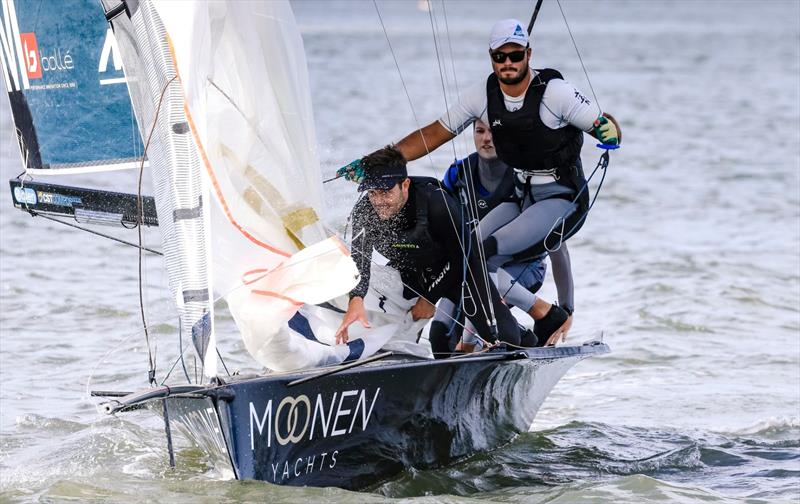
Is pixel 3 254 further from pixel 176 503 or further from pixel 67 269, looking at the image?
pixel 176 503

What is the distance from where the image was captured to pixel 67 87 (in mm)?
5688

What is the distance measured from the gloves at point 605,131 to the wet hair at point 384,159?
2.66ft

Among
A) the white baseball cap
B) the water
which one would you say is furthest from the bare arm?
the white baseball cap

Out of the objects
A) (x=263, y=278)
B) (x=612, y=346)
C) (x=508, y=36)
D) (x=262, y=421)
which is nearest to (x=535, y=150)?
(x=508, y=36)

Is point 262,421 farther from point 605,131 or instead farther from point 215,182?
point 605,131

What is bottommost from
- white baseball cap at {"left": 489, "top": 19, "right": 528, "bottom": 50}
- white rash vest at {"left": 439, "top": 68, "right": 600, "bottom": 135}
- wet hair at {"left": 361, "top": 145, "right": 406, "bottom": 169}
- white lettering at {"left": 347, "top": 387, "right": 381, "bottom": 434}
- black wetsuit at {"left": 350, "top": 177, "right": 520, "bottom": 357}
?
white lettering at {"left": 347, "top": 387, "right": 381, "bottom": 434}

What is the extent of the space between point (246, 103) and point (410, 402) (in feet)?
3.84

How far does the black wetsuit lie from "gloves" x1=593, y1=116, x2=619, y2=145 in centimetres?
63

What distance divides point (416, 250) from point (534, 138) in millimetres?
699

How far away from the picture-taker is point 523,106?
5.12 metres

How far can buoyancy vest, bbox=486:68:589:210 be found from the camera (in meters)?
5.13

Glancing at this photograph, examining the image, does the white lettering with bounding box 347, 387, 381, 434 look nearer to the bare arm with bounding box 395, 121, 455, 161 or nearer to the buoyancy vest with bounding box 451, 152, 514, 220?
the bare arm with bounding box 395, 121, 455, 161

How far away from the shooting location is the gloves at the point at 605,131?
5.06 m

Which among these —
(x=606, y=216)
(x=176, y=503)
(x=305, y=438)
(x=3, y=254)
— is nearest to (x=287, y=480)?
(x=305, y=438)
